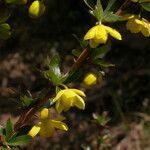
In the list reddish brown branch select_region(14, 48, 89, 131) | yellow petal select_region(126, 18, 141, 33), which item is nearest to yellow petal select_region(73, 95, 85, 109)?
reddish brown branch select_region(14, 48, 89, 131)

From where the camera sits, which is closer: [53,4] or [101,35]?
[101,35]

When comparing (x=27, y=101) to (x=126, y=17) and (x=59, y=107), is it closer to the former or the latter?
(x=59, y=107)

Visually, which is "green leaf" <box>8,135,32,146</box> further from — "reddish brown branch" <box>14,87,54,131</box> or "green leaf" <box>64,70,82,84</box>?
"green leaf" <box>64,70,82,84</box>

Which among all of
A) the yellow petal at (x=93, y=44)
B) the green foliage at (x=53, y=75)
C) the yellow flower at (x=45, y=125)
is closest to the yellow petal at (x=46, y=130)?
the yellow flower at (x=45, y=125)

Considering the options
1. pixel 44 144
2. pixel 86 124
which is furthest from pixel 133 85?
pixel 44 144

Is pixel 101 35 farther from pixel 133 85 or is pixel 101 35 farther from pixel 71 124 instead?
pixel 133 85

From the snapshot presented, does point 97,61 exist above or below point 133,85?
above
